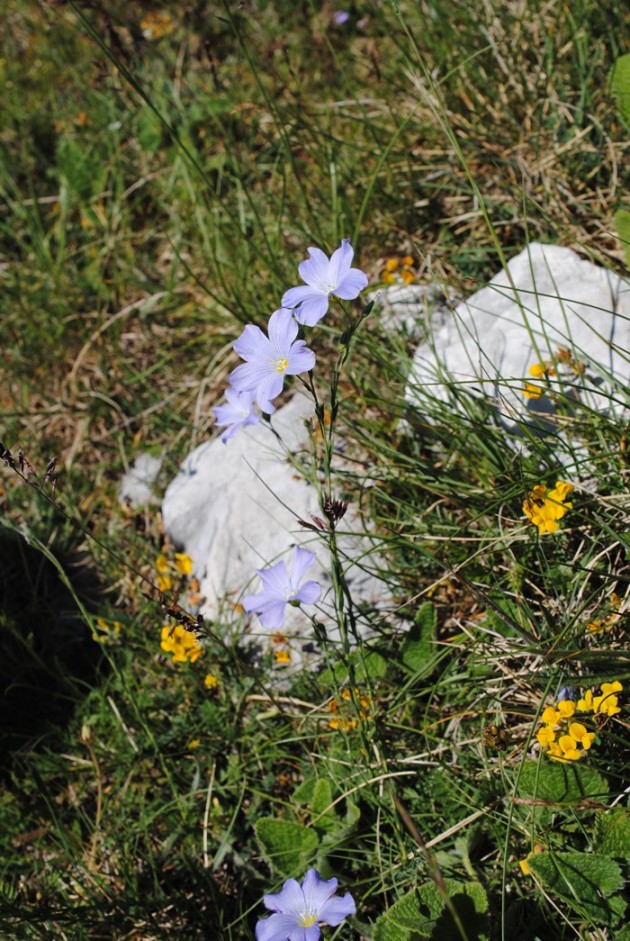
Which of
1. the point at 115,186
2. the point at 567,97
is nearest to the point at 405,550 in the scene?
the point at 567,97

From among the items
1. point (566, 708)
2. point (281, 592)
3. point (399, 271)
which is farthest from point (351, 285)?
point (399, 271)

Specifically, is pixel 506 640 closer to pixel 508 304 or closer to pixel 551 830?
pixel 551 830

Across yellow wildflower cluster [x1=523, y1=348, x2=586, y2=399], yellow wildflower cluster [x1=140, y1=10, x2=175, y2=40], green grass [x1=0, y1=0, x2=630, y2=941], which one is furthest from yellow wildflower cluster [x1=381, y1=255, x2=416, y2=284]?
yellow wildflower cluster [x1=140, y1=10, x2=175, y2=40]

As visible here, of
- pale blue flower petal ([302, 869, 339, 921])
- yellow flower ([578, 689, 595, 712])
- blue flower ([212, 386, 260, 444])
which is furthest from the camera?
blue flower ([212, 386, 260, 444])

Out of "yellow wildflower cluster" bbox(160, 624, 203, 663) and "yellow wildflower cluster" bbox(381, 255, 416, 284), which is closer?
"yellow wildflower cluster" bbox(160, 624, 203, 663)

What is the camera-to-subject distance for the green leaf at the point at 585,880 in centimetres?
159

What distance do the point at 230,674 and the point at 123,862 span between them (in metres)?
0.55

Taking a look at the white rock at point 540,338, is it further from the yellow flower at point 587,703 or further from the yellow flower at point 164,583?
the yellow flower at point 164,583

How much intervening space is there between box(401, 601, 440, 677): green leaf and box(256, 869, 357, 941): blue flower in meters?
0.59

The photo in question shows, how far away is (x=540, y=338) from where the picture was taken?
2.39 m

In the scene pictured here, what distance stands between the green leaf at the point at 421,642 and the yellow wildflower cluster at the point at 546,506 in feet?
1.19

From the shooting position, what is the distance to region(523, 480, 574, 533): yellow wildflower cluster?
188 cm

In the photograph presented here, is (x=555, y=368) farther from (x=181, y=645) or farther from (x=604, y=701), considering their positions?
(x=181, y=645)

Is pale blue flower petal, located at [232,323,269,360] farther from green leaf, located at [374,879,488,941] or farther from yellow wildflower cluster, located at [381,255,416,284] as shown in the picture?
yellow wildflower cluster, located at [381,255,416,284]
